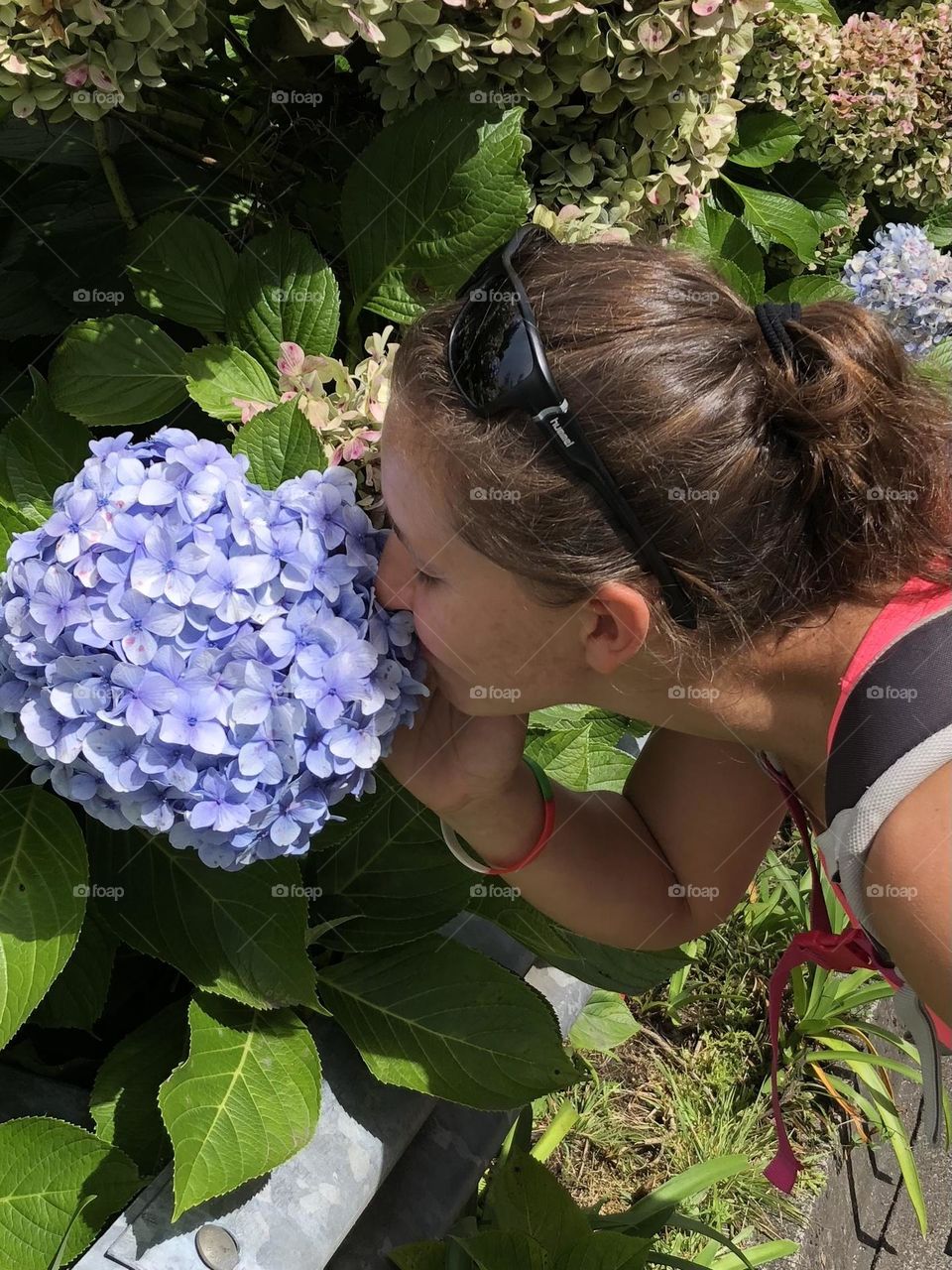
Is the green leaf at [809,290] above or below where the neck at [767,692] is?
below

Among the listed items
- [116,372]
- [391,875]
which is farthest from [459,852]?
[116,372]

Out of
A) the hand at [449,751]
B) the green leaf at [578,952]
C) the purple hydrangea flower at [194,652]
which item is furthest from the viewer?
the green leaf at [578,952]

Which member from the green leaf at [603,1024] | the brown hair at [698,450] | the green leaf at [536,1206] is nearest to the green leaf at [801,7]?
the brown hair at [698,450]

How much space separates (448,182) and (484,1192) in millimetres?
1937

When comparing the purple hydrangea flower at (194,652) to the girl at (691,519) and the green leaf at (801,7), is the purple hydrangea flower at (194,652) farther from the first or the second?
the green leaf at (801,7)

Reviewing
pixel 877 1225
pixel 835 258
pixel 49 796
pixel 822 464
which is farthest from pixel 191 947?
pixel 835 258

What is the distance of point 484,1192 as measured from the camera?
2195 mm

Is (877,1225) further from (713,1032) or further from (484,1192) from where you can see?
(484,1192)

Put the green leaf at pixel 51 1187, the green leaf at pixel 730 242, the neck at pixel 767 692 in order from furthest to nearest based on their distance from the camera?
the green leaf at pixel 730 242, the green leaf at pixel 51 1187, the neck at pixel 767 692

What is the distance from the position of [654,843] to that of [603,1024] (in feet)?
2.84

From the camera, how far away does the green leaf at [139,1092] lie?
166 centimetres

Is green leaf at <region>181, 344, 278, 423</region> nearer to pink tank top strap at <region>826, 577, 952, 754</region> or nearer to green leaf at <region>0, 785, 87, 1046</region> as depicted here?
green leaf at <region>0, 785, 87, 1046</region>

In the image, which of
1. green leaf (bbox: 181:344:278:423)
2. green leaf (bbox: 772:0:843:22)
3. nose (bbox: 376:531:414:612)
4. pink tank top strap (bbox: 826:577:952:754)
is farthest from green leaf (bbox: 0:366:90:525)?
green leaf (bbox: 772:0:843:22)

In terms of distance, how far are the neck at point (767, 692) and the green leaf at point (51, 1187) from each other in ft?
3.17
